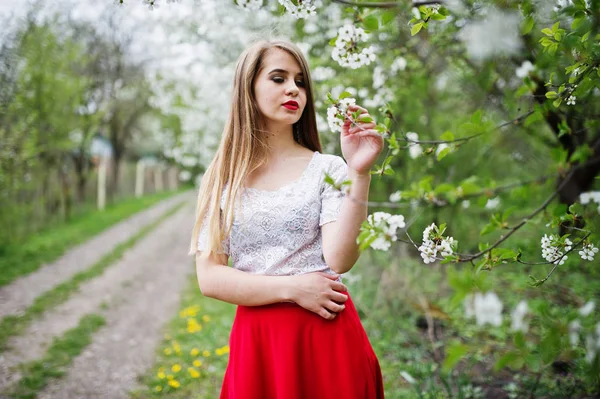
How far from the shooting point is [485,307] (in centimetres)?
79

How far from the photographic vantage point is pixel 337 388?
145cm

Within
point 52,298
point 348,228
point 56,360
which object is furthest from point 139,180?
point 348,228

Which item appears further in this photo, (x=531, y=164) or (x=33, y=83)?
(x=33, y=83)

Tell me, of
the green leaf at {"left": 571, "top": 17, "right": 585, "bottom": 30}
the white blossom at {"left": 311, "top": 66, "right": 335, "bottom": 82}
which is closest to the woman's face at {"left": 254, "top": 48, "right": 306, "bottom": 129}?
the green leaf at {"left": 571, "top": 17, "right": 585, "bottom": 30}

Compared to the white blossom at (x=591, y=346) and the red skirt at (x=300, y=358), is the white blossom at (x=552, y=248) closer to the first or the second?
the white blossom at (x=591, y=346)

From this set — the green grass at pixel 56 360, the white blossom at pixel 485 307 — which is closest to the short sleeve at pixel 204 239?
the white blossom at pixel 485 307

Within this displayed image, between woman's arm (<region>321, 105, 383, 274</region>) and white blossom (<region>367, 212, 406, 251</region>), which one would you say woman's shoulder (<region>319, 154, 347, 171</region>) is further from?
white blossom (<region>367, 212, 406, 251</region>)

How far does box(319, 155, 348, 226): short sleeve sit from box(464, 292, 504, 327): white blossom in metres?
0.65

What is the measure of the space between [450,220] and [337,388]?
4.52 meters

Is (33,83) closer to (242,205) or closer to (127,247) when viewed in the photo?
Answer: (127,247)

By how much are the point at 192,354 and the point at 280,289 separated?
2785 millimetres

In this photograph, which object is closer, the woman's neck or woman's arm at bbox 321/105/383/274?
woman's arm at bbox 321/105/383/274

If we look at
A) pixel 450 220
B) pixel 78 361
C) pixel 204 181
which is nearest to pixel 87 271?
pixel 78 361

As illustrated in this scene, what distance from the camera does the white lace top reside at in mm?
1514
